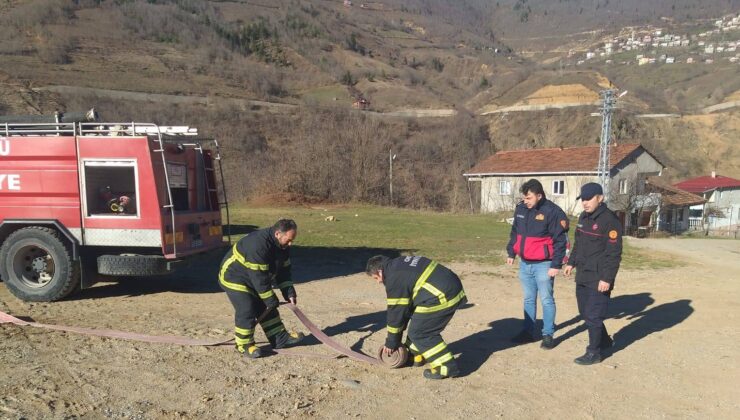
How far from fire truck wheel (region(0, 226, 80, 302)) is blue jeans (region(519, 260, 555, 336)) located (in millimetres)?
5892

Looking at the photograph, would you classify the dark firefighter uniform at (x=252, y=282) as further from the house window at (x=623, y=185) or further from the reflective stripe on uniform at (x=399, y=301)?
the house window at (x=623, y=185)

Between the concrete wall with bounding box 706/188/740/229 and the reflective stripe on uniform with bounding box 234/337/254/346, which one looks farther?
the concrete wall with bounding box 706/188/740/229

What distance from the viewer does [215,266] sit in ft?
35.1

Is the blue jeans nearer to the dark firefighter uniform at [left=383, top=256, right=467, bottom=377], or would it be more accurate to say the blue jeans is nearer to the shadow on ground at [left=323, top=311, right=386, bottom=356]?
the dark firefighter uniform at [left=383, top=256, right=467, bottom=377]

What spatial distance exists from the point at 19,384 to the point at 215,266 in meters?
6.26

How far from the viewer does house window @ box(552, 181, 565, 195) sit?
40.0 metres

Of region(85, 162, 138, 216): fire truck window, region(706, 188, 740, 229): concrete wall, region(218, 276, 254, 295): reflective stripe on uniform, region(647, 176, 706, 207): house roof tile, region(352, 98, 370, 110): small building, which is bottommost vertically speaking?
region(706, 188, 740, 229): concrete wall

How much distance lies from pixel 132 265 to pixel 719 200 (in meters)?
54.7

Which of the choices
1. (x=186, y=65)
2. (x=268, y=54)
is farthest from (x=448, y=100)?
(x=186, y=65)

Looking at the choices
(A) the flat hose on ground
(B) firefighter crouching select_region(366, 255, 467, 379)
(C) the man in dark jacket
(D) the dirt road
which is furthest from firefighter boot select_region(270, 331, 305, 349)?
(C) the man in dark jacket

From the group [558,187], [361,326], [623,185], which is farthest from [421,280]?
[623,185]

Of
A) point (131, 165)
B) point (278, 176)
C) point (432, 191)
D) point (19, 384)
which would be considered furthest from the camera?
point (432, 191)

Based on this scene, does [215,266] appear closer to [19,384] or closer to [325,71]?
[19,384]

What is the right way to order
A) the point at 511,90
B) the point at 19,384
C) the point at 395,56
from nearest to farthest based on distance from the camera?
1. the point at 19,384
2. the point at 511,90
3. the point at 395,56
